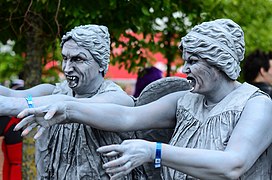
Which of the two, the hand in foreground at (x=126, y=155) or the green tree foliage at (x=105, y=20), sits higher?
the green tree foliage at (x=105, y=20)

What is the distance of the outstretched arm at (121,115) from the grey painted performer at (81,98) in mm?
304

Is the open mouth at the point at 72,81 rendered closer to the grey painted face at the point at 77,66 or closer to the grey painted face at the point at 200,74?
the grey painted face at the point at 77,66

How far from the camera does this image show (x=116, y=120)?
403 cm

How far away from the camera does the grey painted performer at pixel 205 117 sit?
11.2 feet

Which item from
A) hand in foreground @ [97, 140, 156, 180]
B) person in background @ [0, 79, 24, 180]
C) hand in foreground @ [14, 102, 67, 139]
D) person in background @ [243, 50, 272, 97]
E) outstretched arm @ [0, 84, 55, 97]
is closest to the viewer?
hand in foreground @ [97, 140, 156, 180]

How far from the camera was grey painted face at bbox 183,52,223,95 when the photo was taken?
376 cm

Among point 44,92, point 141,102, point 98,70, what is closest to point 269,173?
point 141,102

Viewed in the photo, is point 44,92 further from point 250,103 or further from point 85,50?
point 250,103

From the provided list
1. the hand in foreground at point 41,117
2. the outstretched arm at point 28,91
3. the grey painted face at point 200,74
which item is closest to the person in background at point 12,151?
the outstretched arm at point 28,91


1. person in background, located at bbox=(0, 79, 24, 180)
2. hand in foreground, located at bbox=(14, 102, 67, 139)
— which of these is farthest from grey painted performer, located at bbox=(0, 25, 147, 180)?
person in background, located at bbox=(0, 79, 24, 180)

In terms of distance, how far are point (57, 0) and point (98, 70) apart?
2602mm

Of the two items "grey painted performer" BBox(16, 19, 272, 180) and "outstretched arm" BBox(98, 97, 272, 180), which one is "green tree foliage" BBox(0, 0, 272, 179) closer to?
"grey painted performer" BBox(16, 19, 272, 180)

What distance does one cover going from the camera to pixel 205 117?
3863mm

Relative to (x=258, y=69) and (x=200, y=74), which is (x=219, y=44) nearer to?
Answer: (x=200, y=74)
